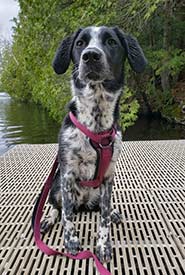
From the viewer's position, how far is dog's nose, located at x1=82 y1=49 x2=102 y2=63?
5.20ft

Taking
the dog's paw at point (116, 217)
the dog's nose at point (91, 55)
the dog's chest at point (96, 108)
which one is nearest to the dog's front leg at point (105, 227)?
the dog's paw at point (116, 217)

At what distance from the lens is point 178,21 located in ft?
34.0

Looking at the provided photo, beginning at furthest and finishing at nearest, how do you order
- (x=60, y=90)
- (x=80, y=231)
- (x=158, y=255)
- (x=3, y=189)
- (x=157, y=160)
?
(x=60, y=90) → (x=157, y=160) → (x=3, y=189) → (x=80, y=231) → (x=158, y=255)

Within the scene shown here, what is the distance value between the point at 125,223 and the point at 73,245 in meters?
0.47

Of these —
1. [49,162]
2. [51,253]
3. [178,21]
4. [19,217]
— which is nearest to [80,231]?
[51,253]

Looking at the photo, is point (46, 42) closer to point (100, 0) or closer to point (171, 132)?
point (100, 0)

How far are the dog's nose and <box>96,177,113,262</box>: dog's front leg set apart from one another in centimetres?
73

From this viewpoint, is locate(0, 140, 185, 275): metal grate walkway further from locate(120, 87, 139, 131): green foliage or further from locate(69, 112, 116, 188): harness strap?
locate(120, 87, 139, 131): green foliage

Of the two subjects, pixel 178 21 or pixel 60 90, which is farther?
pixel 178 21

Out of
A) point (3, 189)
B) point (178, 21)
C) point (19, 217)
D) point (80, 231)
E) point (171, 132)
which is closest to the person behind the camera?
point (80, 231)

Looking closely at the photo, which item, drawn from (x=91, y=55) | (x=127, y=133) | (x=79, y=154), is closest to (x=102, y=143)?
(x=79, y=154)

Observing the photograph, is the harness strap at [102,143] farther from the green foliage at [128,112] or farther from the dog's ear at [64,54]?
the green foliage at [128,112]

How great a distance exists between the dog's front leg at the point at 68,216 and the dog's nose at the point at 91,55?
676 millimetres

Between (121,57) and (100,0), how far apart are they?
174 inches
